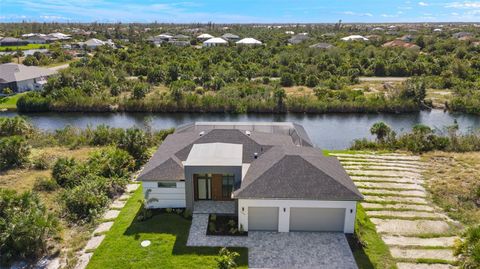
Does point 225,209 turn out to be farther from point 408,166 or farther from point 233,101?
point 233,101

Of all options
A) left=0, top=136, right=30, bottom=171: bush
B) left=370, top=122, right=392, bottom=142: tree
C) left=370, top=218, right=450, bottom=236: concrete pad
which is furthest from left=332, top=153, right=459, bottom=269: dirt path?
left=0, top=136, right=30, bottom=171: bush

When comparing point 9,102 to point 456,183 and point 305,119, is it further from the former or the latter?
point 456,183

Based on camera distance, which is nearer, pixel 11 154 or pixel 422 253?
pixel 422 253

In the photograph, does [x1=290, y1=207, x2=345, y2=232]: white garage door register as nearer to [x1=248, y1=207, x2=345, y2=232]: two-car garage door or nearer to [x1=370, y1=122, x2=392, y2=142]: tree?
[x1=248, y1=207, x2=345, y2=232]: two-car garage door

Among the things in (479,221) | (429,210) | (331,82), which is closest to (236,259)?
(429,210)

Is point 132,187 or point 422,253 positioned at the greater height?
point 132,187

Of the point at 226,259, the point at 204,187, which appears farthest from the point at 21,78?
the point at 226,259
